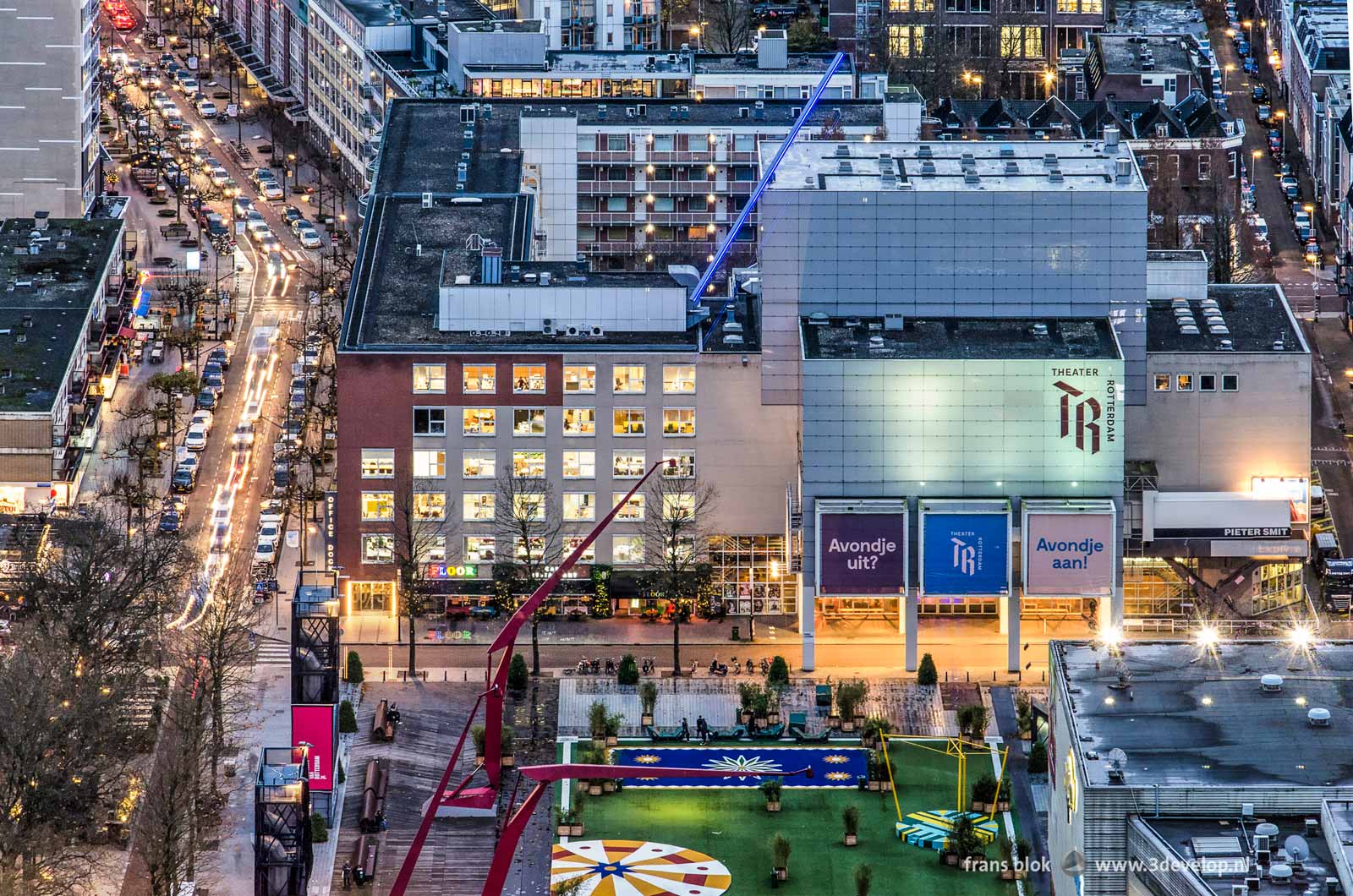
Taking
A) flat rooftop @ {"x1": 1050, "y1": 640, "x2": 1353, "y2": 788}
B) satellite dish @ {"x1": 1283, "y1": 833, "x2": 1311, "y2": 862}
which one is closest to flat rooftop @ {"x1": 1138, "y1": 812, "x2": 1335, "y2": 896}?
satellite dish @ {"x1": 1283, "y1": 833, "x2": 1311, "y2": 862}

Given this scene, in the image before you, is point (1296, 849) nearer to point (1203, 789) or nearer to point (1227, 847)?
point (1227, 847)

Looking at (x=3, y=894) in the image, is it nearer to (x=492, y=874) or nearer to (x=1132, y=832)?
(x=1132, y=832)

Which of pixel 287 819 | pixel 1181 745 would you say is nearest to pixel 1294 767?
pixel 1181 745

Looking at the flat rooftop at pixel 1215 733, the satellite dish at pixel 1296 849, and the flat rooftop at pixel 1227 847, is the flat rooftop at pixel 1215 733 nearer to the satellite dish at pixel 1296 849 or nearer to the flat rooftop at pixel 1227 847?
the flat rooftop at pixel 1227 847

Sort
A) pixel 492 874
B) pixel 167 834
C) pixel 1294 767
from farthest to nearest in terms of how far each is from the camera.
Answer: pixel 167 834 < pixel 1294 767 < pixel 492 874

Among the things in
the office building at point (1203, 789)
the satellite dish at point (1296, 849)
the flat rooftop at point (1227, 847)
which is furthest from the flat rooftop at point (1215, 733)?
the satellite dish at point (1296, 849)

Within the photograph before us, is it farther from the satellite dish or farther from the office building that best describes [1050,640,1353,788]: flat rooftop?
the satellite dish

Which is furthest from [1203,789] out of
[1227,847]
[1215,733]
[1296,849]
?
[1215,733]
